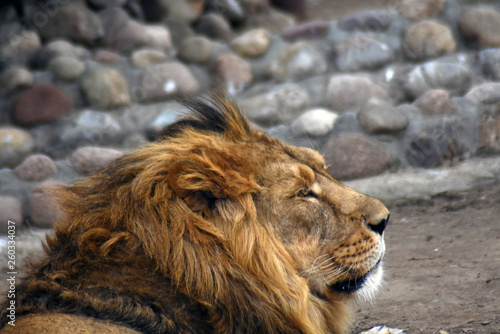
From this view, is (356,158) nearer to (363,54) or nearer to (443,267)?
(363,54)

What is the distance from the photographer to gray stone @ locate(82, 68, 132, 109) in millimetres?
4020

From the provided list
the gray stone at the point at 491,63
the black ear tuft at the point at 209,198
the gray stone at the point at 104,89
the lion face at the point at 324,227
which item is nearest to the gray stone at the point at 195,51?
the gray stone at the point at 104,89

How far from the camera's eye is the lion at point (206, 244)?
170 cm

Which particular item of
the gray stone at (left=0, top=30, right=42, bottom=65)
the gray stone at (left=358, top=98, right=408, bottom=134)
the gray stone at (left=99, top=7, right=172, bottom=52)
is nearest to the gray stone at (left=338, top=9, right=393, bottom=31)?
the gray stone at (left=358, top=98, right=408, bottom=134)

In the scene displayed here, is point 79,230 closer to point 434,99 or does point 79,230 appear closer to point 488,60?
point 434,99

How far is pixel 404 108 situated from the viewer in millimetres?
4238

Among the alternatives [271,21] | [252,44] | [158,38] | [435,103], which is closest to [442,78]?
[435,103]

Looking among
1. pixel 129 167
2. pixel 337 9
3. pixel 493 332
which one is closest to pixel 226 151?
Result: pixel 129 167

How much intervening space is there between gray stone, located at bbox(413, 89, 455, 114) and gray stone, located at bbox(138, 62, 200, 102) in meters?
1.73

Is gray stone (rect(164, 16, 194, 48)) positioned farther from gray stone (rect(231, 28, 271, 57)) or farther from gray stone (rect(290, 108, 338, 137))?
gray stone (rect(290, 108, 338, 137))

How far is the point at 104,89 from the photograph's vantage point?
4027 millimetres

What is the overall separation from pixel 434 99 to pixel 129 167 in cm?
294

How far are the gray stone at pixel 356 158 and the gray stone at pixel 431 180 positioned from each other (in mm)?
78

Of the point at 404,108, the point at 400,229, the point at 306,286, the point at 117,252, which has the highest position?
the point at 117,252
